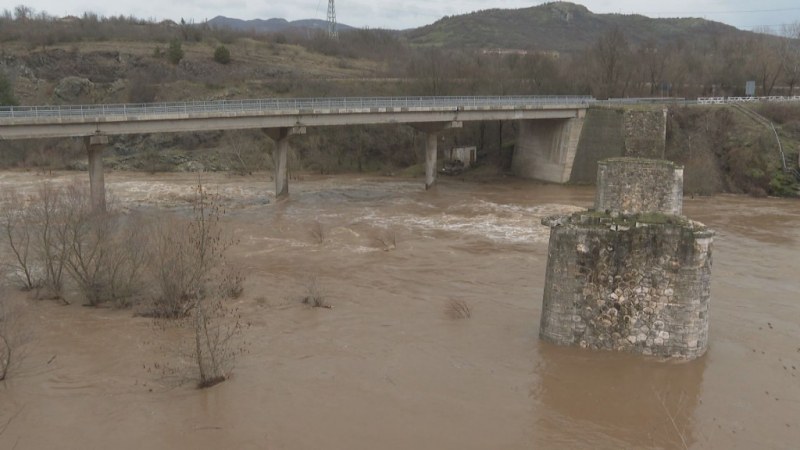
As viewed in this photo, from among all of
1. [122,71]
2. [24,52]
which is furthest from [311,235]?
[24,52]

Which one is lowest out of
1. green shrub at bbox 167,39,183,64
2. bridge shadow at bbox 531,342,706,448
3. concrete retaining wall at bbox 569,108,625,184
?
bridge shadow at bbox 531,342,706,448

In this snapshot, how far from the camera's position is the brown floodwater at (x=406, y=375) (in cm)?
1402

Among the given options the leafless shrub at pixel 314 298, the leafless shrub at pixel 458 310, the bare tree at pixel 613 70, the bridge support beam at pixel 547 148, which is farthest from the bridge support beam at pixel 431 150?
the leafless shrub at pixel 458 310

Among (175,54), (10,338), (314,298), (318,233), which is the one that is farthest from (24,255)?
(175,54)

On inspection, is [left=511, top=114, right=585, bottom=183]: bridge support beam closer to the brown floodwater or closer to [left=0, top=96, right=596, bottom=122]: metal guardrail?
[left=0, top=96, right=596, bottom=122]: metal guardrail

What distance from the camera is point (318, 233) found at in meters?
33.7

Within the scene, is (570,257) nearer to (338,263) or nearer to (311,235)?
(338,263)

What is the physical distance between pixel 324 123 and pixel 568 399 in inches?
1335

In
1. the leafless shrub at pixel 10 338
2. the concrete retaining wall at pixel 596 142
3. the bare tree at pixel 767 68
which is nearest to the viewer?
the leafless shrub at pixel 10 338

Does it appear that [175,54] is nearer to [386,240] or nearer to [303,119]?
[303,119]

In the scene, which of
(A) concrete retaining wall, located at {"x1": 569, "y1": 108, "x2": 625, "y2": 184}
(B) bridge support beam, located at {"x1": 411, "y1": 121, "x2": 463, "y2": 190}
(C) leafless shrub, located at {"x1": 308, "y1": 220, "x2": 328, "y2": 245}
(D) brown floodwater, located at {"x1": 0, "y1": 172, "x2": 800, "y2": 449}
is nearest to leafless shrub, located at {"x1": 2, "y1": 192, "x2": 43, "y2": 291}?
(D) brown floodwater, located at {"x1": 0, "y1": 172, "x2": 800, "y2": 449}

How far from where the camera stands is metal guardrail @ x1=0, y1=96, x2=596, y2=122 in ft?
121

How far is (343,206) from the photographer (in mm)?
44312

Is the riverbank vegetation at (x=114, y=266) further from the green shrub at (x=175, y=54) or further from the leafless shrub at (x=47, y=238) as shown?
the green shrub at (x=175, y=54)
